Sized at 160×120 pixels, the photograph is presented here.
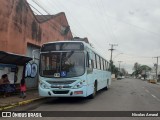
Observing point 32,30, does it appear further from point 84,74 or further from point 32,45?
point 84,74

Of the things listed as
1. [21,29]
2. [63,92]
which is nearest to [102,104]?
[63,92]

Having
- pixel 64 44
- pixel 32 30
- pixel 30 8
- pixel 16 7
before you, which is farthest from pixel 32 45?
pixel 64 44

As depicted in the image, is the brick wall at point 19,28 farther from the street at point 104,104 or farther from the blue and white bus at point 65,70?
the street at point 104,104

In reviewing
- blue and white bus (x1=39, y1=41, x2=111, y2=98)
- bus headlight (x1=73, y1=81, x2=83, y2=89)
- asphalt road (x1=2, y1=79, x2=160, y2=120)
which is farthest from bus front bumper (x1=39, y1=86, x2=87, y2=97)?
asphalt road (x1=2, y1=79, x2=160, y2=120)

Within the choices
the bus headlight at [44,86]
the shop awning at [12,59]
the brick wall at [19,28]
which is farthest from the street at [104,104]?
the brick wall at [19,28]

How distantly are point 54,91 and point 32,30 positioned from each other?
29.2ft

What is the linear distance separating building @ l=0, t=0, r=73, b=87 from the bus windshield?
11.9 ft

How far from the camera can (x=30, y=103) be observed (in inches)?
600

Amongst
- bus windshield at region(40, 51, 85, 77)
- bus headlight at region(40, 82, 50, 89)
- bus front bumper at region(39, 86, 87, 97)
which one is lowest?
bus front bumper at region(39, 86, 87, 97)

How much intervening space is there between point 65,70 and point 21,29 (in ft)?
22.2

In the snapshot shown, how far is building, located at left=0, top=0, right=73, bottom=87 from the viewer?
18188mm

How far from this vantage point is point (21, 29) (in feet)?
67.8

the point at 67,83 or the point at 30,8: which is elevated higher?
the point at 30,8

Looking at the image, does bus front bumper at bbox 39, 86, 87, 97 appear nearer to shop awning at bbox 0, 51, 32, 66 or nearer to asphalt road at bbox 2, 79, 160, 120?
asphalt road at bbox 2, 79, 160, 120
